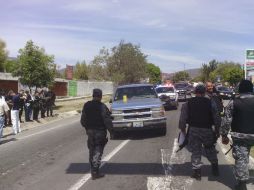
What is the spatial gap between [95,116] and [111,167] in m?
1.59

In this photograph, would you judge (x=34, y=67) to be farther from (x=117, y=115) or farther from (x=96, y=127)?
(x=96, y=127)

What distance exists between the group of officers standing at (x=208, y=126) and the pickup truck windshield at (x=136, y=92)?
770cm

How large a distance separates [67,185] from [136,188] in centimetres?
133

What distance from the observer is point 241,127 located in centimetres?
799

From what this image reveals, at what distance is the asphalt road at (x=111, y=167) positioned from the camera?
8771mm

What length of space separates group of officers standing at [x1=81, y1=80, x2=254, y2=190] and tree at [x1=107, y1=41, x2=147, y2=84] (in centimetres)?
6058

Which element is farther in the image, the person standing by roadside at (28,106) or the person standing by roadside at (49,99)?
the person standing by roadside at (49,99)

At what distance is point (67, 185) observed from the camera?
28.9ft

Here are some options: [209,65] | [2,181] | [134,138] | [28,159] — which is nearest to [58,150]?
[28,159]

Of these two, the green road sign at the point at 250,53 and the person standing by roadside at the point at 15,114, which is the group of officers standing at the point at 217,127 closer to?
the person standing by roadside at the point at 15,114

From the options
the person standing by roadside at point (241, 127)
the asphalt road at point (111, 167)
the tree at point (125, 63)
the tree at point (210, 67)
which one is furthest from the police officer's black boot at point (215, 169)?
the tree at point (210, 67)

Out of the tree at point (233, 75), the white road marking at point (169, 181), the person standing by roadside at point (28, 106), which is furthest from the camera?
the tree at point (233, 75)

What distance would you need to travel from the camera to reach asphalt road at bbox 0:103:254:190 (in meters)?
8.77

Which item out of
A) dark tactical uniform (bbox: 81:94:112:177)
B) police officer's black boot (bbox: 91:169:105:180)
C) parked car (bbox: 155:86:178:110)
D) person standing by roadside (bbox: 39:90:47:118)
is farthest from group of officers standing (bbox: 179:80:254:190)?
parked car (bbox: 155:86:178:110)
